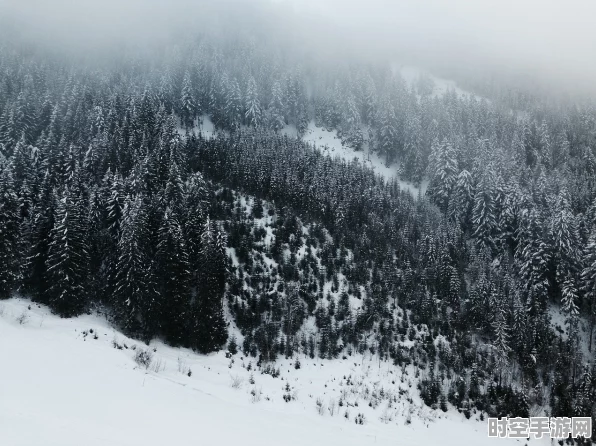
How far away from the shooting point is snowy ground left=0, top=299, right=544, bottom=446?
43.1 feet

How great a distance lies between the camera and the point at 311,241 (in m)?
55.0

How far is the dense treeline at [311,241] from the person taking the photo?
38531 millimetres

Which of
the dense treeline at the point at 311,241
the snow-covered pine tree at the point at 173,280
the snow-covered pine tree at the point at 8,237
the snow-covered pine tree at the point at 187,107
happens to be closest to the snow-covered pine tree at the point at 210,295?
the dense treeline at the point at 311,241

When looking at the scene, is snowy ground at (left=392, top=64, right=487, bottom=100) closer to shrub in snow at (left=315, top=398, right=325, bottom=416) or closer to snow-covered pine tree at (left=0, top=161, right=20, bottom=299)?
snow-covered pine tree at (left=0, top=161, right=20, bottom=299)

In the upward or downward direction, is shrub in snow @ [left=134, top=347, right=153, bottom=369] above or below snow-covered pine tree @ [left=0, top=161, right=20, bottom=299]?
below

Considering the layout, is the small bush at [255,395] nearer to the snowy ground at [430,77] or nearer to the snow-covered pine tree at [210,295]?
the snow-covered pine tree at [210,295]

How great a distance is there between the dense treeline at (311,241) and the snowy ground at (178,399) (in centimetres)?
356

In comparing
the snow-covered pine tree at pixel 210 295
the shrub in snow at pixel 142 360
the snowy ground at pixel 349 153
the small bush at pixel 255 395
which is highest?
the snowy ground at pixel 349 153

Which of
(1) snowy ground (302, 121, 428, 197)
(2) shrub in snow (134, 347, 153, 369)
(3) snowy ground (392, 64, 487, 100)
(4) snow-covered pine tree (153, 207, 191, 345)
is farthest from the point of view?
(3) snowy ground (392, 64, 487, 100)

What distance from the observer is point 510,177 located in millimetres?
71250

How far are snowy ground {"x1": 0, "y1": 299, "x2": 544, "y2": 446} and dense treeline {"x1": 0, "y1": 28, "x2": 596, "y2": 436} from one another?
3.56 metres

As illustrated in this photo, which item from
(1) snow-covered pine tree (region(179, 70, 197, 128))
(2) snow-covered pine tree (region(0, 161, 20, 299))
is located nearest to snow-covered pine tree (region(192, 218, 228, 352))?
(2) snow-covered pine tree (region(0, 161, 20, 299))

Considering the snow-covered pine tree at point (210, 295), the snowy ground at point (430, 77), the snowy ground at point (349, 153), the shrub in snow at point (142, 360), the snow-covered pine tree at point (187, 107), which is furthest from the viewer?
the snowy ground at point (430, 77)

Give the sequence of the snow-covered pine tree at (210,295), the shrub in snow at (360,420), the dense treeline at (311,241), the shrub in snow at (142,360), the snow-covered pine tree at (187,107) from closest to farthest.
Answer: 1. the shrub in snow at (142,360)
2. the shrub in snow at (360,420)
3. the snow-covered pine tree at (210,295)
4. the dense treeline at (311,241)
5. the snow-covered pine tree at (187,107)
